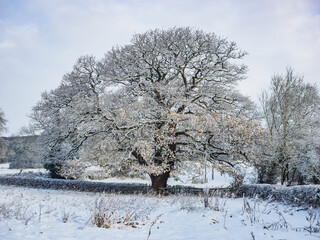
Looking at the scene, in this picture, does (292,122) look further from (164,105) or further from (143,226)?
(143,226)

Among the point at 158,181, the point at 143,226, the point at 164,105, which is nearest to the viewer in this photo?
the point at 143,226

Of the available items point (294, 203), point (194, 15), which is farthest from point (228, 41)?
point (294, 203)

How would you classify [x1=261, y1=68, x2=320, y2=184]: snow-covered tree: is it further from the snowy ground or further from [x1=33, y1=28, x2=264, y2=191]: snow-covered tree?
the snowy ground

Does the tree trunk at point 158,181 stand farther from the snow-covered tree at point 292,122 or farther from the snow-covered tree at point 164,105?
the snow-covered tree at point 292,122

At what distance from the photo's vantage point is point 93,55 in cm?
1727

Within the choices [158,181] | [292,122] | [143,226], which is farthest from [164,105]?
[292,122]

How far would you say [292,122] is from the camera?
54.3 ft

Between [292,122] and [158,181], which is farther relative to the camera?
[292,122]

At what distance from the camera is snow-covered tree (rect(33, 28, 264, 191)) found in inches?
463

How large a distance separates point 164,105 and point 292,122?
10.0 metres

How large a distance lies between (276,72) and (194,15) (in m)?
7.97

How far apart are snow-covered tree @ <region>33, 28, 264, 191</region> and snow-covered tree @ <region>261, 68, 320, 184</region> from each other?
383 cm

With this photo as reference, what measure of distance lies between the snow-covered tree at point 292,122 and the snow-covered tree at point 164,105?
3832mm

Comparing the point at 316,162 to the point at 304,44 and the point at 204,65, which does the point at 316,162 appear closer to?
the point at 304,44
